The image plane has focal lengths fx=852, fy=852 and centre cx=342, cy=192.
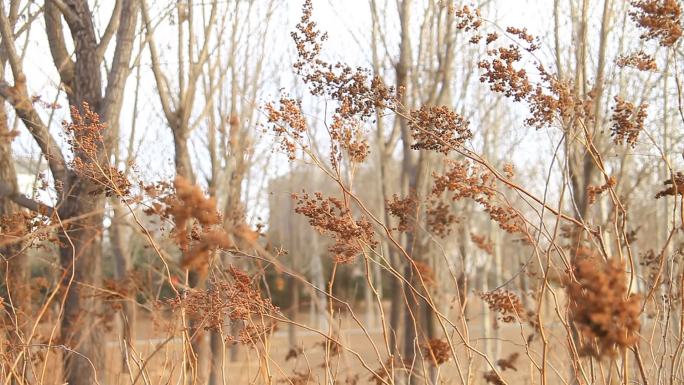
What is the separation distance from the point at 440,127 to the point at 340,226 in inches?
20.8

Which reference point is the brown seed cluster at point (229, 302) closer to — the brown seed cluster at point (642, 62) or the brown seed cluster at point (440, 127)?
the brown seed cluster at point (440, 127)

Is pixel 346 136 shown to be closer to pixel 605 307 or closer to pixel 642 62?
pixel 642 62

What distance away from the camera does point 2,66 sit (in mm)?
7141

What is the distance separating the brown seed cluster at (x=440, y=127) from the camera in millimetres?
3107

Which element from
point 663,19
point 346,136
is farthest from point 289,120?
point 663,19

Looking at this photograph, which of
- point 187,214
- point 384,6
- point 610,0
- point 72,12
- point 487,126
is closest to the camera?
point 187,214

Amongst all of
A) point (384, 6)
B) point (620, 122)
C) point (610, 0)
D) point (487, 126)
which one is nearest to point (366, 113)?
point (620, 122)

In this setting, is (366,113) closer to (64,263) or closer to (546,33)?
(64,263)

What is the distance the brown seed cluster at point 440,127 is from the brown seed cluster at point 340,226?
0.36 metres

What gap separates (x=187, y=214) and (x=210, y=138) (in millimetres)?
8889

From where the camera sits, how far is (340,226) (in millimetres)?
3045

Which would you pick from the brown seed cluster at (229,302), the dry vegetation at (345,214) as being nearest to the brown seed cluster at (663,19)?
the dry vegetation at (345,214)

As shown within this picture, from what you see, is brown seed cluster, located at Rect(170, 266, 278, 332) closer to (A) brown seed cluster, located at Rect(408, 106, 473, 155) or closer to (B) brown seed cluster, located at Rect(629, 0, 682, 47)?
(A) brown seed cluster, located at Rect(408, 106, 473, 155)

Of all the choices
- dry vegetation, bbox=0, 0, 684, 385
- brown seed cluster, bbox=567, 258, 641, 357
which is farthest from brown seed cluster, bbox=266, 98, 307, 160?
brown seed cluster, bbox=567, 258, 641, 357
